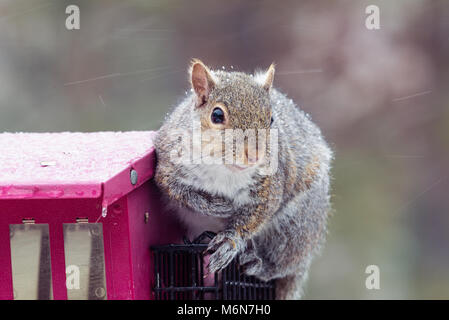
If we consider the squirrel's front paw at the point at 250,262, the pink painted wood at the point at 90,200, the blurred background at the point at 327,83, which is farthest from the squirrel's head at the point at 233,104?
the blurred background at the point at 327,83

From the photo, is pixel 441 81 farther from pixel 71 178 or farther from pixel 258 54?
pixel 71 178

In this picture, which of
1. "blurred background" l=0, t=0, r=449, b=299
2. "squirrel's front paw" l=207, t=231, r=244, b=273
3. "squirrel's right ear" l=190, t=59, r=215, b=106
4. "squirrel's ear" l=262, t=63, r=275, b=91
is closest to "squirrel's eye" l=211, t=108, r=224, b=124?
"squirrel's right ear" l=190, t=59, r=215, b=106

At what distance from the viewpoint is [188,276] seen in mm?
2551

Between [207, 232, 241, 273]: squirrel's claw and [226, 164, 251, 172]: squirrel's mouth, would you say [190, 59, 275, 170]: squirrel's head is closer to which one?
[226, 164, 251, 172]: squirrel's mouth

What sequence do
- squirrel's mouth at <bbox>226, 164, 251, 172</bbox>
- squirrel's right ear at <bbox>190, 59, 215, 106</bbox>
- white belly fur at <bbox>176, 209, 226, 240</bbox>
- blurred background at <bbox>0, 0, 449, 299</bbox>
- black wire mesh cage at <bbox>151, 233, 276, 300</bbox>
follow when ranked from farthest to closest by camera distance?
blurred background at <bbox>0, 0, 449, 299</bbox>, white belly fur at <bbox>176, 209, 226, 240</bbox>, black wire mesh cage at <bbox>151, 233, 276, 300</bbox>, squirrel's right ear at <bbox>190, 59, 215, 106</bbox>, squirrel's mouth at <bbox>226, 164, 251, 172</bbox>

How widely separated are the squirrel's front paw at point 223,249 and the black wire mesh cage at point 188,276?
0.21 feet

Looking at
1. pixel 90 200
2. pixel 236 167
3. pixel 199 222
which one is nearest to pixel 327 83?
pixel 199 222

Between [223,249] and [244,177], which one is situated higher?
[244,177]

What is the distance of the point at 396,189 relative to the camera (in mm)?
5281

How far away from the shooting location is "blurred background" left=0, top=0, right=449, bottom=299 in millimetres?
5121

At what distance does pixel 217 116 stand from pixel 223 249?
0.46 metres

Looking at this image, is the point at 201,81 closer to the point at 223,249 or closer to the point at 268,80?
the point at 268,80

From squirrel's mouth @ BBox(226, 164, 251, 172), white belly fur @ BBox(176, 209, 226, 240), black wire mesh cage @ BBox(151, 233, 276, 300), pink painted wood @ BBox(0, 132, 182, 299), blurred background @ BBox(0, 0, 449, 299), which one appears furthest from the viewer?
blurred background @ BBox(0, 0, 449, 299)

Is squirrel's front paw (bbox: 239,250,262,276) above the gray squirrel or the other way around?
the other way around
